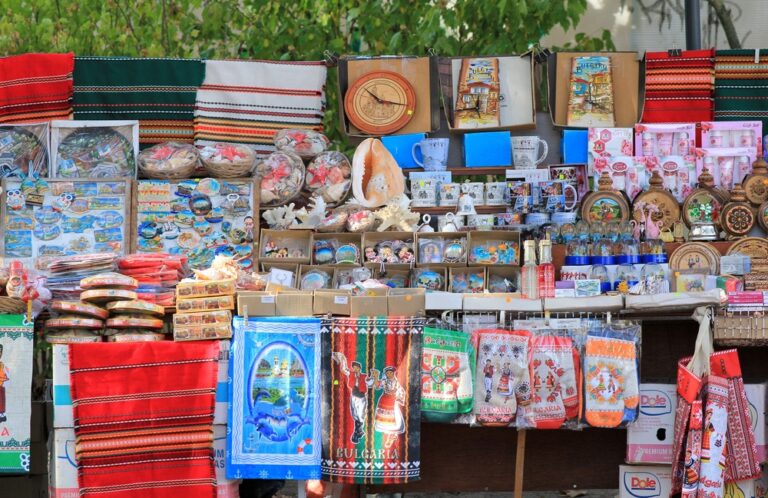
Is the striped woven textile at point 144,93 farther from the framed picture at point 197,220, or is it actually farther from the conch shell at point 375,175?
the conch shell at point 375,175

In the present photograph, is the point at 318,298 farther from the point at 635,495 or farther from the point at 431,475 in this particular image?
the point at 635,495

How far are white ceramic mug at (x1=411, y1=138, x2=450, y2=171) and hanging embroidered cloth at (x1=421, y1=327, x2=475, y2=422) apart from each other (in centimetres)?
196

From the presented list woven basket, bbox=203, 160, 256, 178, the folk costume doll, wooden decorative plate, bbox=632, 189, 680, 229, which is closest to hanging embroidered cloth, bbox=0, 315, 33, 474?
the folk costume doll

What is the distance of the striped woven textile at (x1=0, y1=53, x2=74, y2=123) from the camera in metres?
7.99

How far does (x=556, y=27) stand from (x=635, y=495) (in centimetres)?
539

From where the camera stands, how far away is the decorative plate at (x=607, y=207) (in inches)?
292

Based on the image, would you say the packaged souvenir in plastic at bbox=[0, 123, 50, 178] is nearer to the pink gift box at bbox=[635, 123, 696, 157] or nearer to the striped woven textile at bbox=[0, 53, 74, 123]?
the striped woven textile at bbox=[0, 53, 74, 123]

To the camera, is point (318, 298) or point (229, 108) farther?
point (229, 108)

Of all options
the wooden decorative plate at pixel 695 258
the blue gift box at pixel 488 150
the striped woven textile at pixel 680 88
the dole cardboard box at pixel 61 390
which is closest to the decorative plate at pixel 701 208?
the wooden decorative plate at pixel 695 258

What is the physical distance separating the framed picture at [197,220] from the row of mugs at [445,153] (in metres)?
1.13

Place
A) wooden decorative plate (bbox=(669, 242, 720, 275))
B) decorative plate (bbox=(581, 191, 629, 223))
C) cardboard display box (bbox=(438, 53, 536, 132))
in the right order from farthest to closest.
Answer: cardboard display box (bbox=(438, 53, 536, 132)), decorative plate (bbox=(581, 191, 629, 223)), wooden decorative plate (bbox=(669, 242, 720, 275))

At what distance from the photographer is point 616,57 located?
8023mm

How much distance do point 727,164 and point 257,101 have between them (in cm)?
304

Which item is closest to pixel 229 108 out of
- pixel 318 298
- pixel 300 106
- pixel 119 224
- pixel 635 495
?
pixel 300 106
